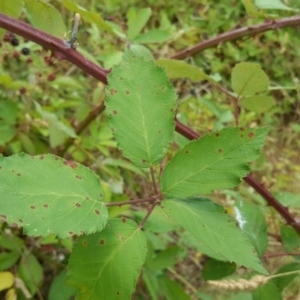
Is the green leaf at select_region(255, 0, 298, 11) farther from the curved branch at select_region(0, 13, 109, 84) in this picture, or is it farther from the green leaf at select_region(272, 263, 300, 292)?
the green leaf at select_region(272, 263, 300, 292)

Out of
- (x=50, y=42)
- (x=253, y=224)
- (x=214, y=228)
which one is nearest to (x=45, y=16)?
(x=50, y=42)

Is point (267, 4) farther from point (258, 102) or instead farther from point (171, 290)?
point (171, 290)

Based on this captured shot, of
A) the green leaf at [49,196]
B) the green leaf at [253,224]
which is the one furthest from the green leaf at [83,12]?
the green leaf at [253,224]

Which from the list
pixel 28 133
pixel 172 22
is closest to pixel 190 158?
pixel 28 133

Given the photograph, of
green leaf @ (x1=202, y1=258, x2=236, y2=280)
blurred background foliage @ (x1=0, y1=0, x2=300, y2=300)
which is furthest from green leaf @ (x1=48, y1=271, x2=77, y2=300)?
green leaf @ (x1=202, y1=258, x2=236, y2=280)

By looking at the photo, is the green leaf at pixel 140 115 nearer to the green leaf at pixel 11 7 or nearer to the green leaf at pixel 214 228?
the green leaf at pixel 214 228

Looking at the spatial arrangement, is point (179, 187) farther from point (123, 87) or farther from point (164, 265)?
point (164, 265)
